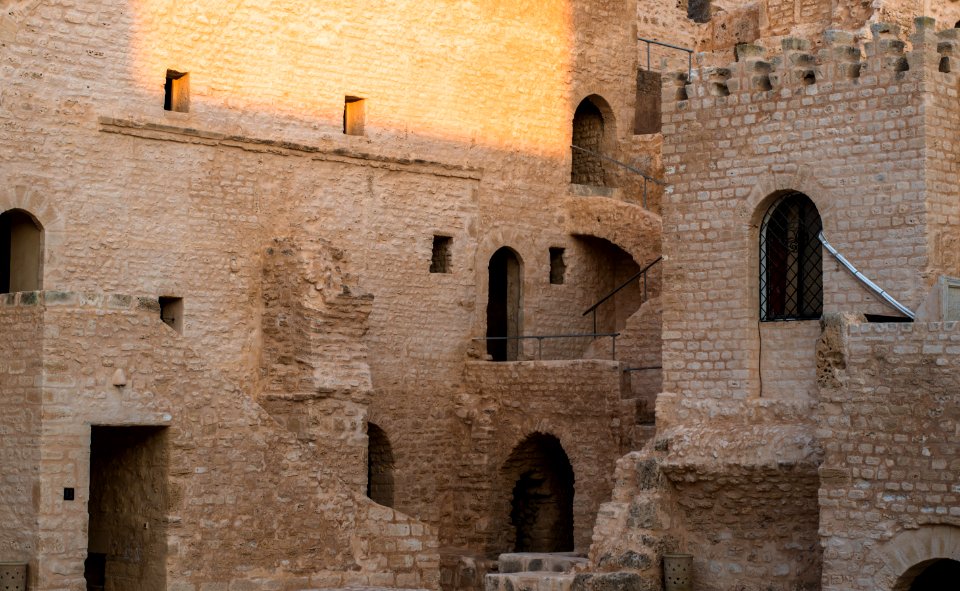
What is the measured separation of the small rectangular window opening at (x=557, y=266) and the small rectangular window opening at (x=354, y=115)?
384cm

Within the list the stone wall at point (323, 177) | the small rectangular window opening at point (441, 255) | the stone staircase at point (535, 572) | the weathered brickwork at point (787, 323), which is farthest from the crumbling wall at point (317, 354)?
the weathered brickwork at point (787, 323)

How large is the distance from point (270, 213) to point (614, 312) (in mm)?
6170

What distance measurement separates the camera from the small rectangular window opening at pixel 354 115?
2281cm

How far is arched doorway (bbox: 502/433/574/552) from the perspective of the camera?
23734 mm

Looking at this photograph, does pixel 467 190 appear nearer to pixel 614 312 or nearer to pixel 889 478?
pixel 614 312

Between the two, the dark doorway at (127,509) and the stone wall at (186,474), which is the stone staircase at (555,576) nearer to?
the stone wall at (186,474)

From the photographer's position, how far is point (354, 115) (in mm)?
22906

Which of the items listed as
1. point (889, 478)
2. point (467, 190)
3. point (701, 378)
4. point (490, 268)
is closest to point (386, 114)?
point (467, 190)

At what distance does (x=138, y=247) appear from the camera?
2034 cm

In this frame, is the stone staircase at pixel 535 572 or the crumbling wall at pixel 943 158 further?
the stone staircase at pixel 535 572

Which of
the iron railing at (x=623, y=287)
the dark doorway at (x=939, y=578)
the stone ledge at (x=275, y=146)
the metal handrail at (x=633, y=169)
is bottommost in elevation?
the dark doorway at (x=939, y=578)

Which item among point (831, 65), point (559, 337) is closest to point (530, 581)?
point (831, 65)

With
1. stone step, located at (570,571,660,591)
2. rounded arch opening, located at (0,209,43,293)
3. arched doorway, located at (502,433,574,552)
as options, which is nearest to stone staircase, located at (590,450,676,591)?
stone step, located at (570,571,660,591)

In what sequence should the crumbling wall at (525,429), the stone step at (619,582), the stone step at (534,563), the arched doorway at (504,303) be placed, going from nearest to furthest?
the stone step at (619,582)
the stone step at (534,563)
the crumbling wall at (525,429)
the arched doorway at (504,303)
